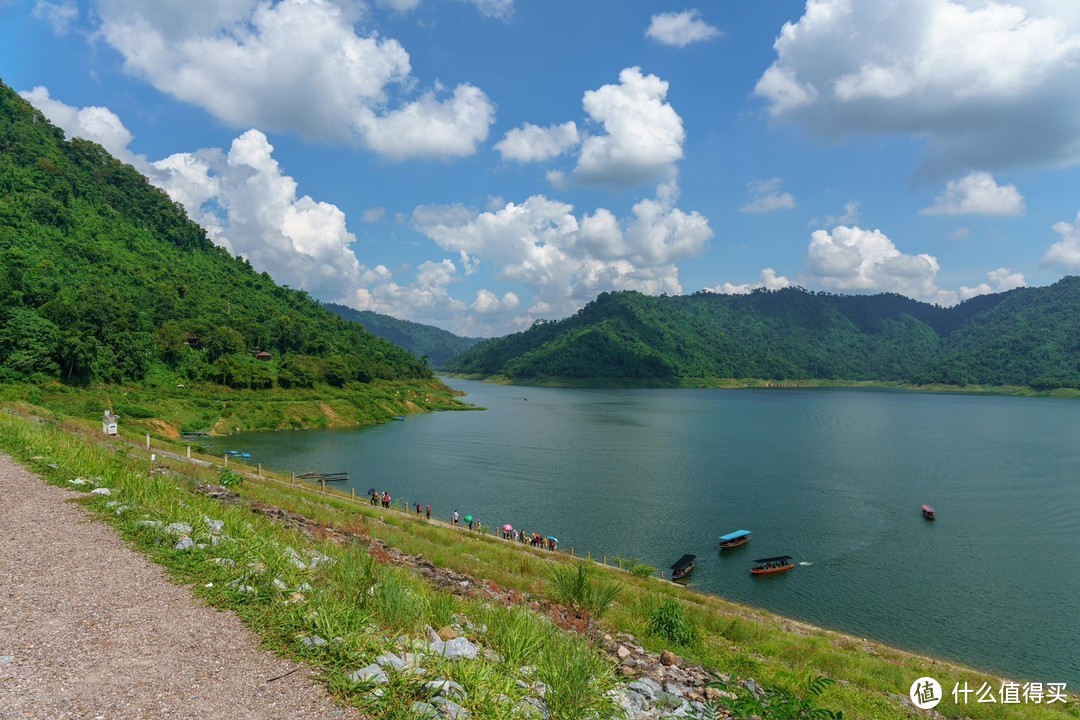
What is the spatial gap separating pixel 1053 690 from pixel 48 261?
135444 millimetres

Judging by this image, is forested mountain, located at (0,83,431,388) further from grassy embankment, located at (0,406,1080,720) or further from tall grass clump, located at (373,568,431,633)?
tall grass clump, located at (373,568,431,633)

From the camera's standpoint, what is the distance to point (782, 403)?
176 meters

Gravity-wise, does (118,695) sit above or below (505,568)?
above

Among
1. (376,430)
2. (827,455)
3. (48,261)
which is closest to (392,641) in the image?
(827,455)

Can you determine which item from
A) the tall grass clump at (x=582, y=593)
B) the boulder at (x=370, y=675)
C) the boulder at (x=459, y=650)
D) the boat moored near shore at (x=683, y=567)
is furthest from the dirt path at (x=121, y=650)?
the boat moored near shore at (x=683, y=567)

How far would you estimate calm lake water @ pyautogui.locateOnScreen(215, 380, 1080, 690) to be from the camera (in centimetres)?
3059

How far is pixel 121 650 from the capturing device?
788cm

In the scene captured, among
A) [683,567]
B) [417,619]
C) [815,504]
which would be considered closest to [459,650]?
[417,619]

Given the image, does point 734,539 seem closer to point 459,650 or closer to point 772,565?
point 772,565

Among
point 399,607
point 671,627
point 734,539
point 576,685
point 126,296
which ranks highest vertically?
point 126,296

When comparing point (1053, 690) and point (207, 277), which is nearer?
point (1053, 690)

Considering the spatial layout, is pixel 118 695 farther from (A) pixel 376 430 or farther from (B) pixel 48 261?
(B) pixel 48 261

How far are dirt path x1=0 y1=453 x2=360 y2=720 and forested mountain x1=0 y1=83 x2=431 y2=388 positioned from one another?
8066cm

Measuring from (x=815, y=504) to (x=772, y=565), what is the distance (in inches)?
793
